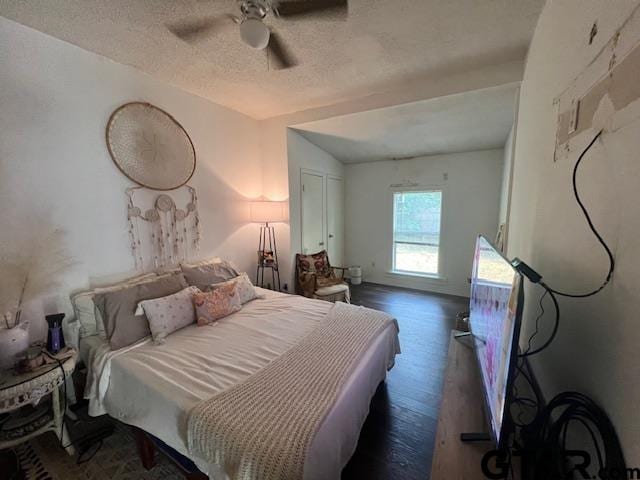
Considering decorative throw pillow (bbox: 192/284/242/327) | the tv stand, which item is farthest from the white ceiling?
the tv stand

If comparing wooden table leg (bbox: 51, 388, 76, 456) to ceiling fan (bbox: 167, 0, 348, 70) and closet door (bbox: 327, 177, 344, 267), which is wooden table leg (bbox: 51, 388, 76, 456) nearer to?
ceiling fan (bbox: 167, 0, 348, 70)

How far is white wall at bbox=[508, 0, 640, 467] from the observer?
60 centimetres

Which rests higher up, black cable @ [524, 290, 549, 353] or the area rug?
black cable @ [524, 290, 549, 353]

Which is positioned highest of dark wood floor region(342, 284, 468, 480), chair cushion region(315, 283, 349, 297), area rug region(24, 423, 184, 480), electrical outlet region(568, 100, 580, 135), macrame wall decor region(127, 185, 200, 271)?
electrical outlet region(568, 100, 580, 135)

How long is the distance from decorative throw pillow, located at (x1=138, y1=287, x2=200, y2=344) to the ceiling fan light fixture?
1.80 metres

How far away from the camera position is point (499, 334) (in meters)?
0.86

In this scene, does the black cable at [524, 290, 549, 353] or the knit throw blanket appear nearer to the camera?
the knit throw blanket

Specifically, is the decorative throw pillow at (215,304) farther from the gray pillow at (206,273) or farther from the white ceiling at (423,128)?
the white ceiling at (423,128)

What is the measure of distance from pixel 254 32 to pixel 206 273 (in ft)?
6.34

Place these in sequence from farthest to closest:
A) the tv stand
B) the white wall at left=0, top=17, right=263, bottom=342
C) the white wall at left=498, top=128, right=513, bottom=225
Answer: the white wall at left=498, top=128, right=513, bottom=225 < the white wall at left=0, top=17, right=263, bottom=342 < the tv stand

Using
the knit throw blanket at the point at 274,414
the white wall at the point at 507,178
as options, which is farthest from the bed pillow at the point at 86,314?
the white wall at the point at 507,178

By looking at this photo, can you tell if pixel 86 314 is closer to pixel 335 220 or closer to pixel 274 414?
pixel 274 414

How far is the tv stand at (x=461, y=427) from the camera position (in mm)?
867

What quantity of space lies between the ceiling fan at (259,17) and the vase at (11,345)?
1.94 m
